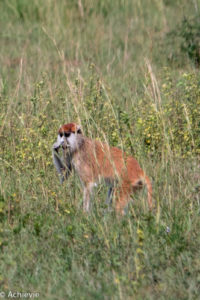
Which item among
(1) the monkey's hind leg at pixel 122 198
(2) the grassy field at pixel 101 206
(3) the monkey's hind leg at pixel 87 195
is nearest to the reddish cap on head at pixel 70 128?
(2) the grassy field at pixel 101 206

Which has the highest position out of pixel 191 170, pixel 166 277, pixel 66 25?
pixel 66 25

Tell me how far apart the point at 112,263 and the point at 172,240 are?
1.54ft

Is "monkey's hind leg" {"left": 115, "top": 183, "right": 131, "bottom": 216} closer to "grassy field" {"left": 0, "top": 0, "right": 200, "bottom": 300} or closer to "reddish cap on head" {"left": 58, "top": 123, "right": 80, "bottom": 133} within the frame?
"grassy field" {"left": 0, "top": 0, "right": 200, "bottom": 300}

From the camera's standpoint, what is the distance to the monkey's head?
5.63 meters

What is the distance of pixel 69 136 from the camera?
5652 mm

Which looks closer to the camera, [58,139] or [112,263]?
[112,263]

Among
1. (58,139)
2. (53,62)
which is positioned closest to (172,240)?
(58,139)

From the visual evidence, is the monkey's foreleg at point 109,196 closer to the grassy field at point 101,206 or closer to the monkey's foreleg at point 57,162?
the grassy field at point 101,206

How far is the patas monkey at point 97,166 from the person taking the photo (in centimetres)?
484

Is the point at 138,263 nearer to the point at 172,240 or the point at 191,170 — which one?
the point at 172,240

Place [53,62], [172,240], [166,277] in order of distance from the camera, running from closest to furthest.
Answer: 1. [166,277]
2. [172,240]
3. [53,62]

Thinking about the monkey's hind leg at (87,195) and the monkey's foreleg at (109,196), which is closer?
the monkey's hind leg at (87,195)

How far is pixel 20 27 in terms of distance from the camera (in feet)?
35.4

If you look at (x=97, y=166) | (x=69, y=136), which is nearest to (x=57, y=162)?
(x=69, y=136)
